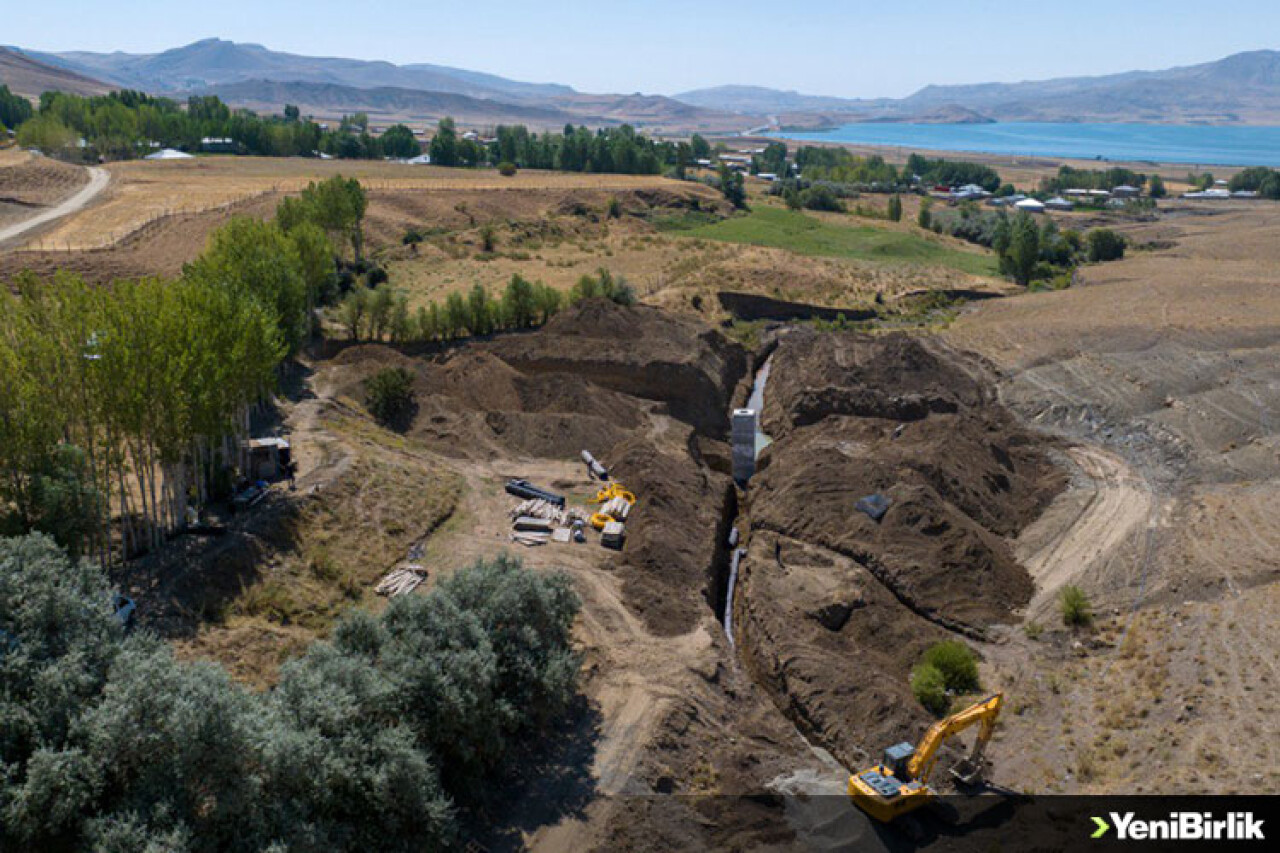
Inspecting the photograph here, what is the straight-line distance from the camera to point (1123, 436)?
43.8 metres

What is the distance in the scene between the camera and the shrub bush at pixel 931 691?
82.5ft

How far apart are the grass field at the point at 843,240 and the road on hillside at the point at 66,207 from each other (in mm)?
55811

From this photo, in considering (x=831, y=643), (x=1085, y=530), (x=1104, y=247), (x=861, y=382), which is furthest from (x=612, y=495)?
(x=1104, y=247)

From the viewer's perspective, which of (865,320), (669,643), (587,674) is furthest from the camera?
(865,320)

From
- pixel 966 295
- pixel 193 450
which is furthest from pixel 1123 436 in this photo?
pixel 193 450

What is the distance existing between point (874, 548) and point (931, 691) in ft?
24.0

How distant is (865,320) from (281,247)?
4250 cm

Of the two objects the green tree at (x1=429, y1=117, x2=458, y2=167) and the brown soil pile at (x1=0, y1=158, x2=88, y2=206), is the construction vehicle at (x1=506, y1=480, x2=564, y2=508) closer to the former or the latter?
the brown soil pile at (x1=0, y1=158, x2=88, y2=206)

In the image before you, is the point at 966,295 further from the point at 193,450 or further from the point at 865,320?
the point at 193,450

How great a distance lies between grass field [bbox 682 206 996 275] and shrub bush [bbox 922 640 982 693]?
199 ft

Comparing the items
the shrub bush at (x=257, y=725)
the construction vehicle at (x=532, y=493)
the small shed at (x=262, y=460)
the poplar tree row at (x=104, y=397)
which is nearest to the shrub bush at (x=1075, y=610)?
the shrub bush at (x=257, y=725)

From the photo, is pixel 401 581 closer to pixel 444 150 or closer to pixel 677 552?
pixel 677 552

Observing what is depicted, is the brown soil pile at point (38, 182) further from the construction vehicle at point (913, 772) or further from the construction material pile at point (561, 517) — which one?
the construction vehicle at point (913, 772)

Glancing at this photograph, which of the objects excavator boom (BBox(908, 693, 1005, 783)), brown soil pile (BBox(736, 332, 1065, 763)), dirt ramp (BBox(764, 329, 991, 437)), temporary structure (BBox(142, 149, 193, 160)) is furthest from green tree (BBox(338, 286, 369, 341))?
temporary structure (BBox(142, 149, 193, 160))
